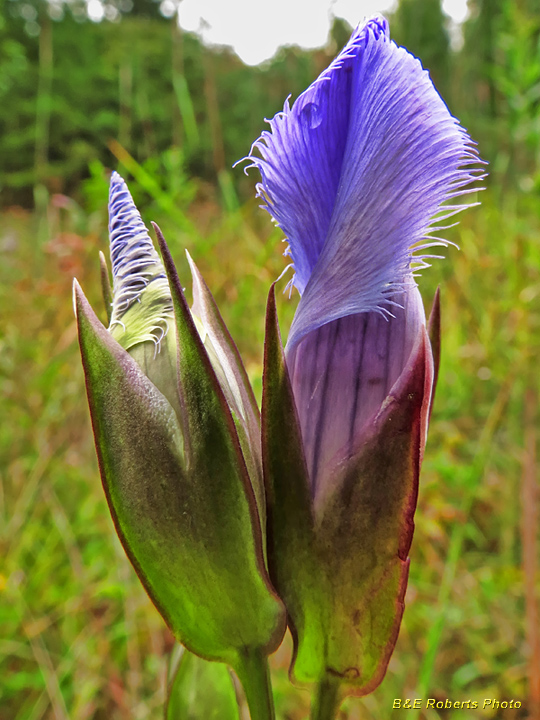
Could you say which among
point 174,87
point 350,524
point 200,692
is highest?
point 174,87

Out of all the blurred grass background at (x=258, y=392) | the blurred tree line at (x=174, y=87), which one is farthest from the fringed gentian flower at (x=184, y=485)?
the blurred tree line at (x=174, y=87)

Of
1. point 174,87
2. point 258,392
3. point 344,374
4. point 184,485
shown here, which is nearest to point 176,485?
point 184,485

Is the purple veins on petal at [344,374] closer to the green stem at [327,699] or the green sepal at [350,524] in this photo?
the green sepal at [350,524]

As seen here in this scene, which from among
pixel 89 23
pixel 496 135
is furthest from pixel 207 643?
pixel 89 23

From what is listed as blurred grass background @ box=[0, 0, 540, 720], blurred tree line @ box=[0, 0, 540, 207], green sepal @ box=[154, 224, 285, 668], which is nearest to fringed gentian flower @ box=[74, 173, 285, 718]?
green sepal @ box=[154, 224, 285, 668]

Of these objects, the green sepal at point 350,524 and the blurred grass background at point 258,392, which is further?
the blurred grass background at point 258,392

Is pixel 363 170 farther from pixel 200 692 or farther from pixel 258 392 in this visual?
pixel 258 392

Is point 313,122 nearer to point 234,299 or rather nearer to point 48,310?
point 234,299
